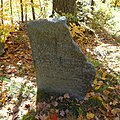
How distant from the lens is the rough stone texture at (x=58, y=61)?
144 inches

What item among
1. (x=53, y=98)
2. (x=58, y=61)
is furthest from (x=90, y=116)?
(x=58, y=61)

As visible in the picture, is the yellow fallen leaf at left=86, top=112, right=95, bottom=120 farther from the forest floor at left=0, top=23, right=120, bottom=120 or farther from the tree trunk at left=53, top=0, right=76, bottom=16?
the tree trunk at left=53, top=0, right=76, bottom=16

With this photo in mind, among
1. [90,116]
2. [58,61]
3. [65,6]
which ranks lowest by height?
[90,116]

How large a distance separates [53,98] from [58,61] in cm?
74

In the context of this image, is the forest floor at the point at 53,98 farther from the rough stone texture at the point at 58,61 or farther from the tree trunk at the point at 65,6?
the tree trunk at the point at 65,6

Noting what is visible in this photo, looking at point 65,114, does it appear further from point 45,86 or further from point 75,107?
point 45,86

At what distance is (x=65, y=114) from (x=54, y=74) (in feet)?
2.33

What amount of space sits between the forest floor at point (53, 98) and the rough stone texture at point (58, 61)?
216 millimetres

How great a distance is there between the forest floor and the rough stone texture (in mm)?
216

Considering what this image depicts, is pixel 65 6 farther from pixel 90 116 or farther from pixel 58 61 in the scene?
pixel 90 116

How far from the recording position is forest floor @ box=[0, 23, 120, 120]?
398cm

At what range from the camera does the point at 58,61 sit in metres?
3.97

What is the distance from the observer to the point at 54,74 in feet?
13.5

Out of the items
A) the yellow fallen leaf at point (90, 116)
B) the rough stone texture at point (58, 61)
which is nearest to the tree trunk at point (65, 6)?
the rough stone texture at point (58, 61)
